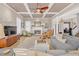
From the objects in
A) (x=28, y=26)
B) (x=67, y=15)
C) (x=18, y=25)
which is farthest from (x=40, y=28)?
(x=67, y=15)

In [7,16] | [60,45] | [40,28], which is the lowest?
[60,45]

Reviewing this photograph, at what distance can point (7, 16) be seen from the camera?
5.98 feet

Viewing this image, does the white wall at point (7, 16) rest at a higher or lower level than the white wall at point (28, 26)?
higher

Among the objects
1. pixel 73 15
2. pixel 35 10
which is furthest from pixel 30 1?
pixel 73 15

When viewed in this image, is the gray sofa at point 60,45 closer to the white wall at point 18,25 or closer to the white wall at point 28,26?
the white wall at point 28,26

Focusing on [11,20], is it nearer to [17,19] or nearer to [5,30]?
[17,19]

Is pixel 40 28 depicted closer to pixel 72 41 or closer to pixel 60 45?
pixel 60 45

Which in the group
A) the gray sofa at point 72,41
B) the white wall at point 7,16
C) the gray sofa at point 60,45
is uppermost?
the white wall at point 7,16

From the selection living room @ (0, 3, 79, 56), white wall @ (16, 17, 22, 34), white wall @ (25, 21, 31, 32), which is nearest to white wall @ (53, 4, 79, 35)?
living room @ (0, 3, 79, 56)

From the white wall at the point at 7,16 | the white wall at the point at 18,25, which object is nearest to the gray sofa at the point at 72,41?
the white wall at the point at 18,25

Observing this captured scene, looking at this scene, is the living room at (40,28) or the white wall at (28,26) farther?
the white wall at (28,26)

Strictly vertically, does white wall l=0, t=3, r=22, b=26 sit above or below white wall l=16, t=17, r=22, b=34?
above

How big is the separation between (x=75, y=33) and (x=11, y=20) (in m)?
1.00

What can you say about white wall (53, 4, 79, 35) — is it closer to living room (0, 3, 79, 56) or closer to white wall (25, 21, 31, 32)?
living room (0, 3, 79, 56)
